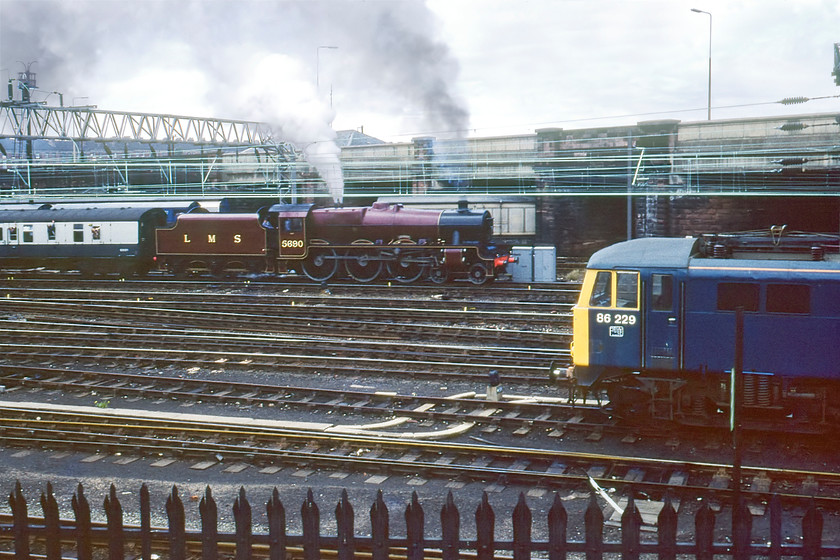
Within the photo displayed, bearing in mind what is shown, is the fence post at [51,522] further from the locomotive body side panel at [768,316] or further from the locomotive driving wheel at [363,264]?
the locomotive driving wheel at [363,264]

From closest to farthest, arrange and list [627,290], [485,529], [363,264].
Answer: [485,529]
[627,290]
[363,264]

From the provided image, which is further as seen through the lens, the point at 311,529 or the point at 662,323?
the point at 662,323

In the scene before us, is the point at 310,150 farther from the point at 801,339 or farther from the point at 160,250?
the point at 801,339

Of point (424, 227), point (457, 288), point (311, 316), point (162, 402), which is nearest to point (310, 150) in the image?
point (424, 227)

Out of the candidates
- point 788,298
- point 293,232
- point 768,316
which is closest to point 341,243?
point 293,232

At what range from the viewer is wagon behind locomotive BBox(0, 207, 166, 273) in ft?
98.3

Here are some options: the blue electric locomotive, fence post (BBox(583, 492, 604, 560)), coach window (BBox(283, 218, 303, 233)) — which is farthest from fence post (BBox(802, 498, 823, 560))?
coach window (BBox(283, 218, 303, 233))

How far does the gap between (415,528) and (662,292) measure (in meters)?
6.95

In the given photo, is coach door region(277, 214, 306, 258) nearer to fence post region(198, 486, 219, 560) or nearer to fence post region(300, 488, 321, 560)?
fence post region(198, 486, 219, 560)

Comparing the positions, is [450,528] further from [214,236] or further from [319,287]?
[214,236]

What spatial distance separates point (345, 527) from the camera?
14.4 feet

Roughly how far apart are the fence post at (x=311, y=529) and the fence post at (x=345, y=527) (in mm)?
127

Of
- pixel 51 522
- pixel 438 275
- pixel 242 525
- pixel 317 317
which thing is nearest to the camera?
pixel 242 525

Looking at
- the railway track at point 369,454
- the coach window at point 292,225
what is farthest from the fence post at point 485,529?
the coach window at point 292,225
